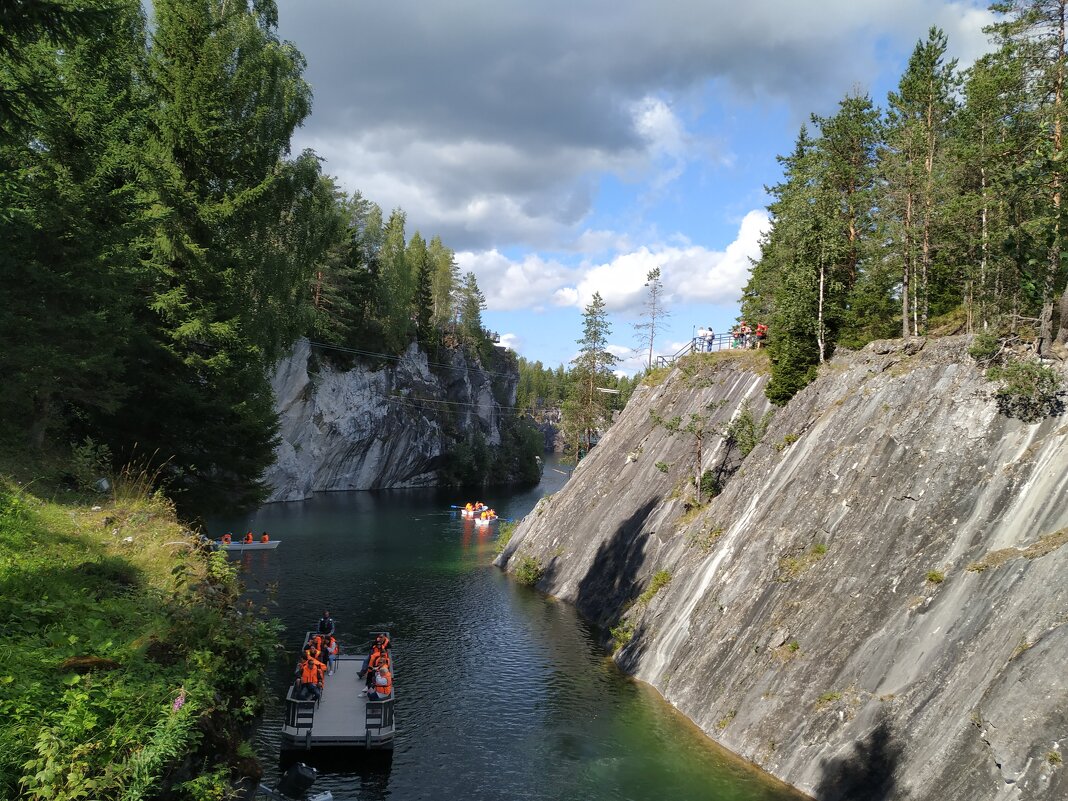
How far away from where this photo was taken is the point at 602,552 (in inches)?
1326

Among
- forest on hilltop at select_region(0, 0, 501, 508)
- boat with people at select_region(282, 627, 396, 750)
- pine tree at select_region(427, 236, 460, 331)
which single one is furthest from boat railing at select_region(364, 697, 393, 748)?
pine tree at select_region(427, 236, 460, 331)

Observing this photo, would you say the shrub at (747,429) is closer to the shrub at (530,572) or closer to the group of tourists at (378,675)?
the shrub at (530,572)

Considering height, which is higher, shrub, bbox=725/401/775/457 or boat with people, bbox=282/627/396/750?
shrub, bbox=725/401/775/457

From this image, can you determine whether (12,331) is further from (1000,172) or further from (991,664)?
(1000,172)

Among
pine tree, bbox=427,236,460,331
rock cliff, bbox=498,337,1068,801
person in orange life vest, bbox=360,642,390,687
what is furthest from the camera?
pine tree, bbox=427,236,460,331

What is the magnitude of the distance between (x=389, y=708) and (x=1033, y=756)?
14539mm

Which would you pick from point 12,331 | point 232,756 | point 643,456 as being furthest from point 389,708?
point 643,456

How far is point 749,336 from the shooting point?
122ft

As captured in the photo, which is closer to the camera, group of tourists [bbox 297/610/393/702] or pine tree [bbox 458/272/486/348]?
group of tourists [bbox 297/610/393/702]

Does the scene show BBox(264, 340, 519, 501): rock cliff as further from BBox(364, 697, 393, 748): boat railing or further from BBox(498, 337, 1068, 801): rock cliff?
BBox(498, 337, 1068, 801): rock cliff

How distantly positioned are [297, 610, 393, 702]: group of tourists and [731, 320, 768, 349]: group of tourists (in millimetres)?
24403

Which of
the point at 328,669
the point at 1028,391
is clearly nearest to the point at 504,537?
the point at 328,669

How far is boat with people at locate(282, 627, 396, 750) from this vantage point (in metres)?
17.4

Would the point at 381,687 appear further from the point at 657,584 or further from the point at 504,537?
the point at 504,537
